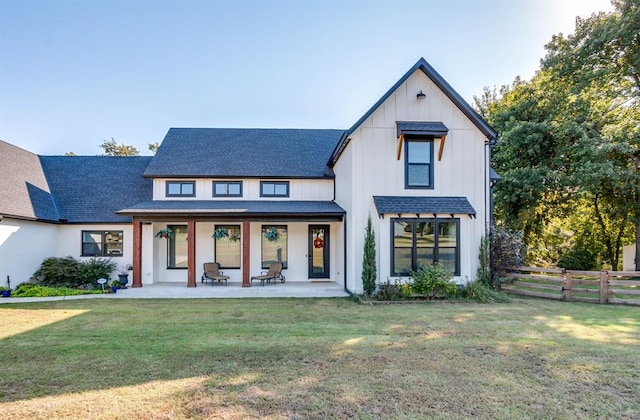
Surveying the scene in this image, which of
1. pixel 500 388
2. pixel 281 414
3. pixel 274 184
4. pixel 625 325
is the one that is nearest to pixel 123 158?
pixel 274 184

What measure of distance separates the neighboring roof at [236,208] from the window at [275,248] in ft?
3.85

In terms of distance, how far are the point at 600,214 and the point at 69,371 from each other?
83.8ft

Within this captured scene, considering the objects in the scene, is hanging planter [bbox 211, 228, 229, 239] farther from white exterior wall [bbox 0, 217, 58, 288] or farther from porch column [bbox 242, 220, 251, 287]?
white exterior wall [bbox 0, 217, 58, 288]

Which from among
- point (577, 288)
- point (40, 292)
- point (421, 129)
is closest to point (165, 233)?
point (40, 292)

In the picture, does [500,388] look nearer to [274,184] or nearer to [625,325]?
[625,325]

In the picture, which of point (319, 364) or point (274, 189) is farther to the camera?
point (274, 189)

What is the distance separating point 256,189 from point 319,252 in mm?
3930

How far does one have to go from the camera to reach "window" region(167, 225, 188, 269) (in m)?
14.5

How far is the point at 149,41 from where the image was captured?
55.4 ft

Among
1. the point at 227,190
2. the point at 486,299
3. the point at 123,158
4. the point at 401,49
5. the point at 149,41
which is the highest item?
the point at 149,41

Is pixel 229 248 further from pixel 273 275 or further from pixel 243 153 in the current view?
pixel 243 153

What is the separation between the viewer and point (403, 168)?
37.9 feet

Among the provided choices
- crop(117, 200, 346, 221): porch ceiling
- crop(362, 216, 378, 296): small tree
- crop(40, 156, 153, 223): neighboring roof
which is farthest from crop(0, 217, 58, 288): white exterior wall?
crop(362, 216, 378, 296): small tree

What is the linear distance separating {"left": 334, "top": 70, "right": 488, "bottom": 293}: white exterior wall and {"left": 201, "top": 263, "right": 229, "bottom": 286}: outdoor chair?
17.2 ft
